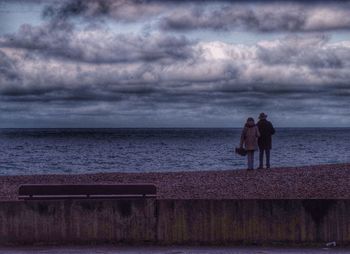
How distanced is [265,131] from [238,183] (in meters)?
4.42

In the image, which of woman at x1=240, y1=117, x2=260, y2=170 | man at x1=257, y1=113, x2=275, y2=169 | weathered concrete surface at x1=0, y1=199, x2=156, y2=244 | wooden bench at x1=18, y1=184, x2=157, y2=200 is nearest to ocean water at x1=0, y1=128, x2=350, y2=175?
man at x1=257, y1=113, x2=275, y2=169

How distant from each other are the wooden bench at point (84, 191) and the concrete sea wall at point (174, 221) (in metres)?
1.24

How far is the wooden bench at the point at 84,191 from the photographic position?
1174 cm

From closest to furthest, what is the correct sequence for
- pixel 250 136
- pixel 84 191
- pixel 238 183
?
pixel 84 191 < pixel 238 183 < pixel 250 136

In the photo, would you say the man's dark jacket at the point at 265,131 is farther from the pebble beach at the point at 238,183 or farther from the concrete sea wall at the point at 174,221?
the concrete sea wall at the point at 174,221

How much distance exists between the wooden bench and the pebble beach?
581 cm

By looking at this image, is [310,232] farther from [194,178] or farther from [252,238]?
[194,178]

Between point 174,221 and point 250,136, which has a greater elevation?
point 250,136

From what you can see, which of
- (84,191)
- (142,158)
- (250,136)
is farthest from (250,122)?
(142,158)

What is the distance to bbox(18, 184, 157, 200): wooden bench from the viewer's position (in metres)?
11.7

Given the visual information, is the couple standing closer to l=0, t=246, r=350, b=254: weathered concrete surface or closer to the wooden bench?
the wooden bench

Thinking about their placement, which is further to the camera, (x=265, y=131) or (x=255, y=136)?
(x=265, y=131)

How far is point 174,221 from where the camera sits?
34.2ft

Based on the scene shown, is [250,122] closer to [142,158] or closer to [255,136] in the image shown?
[255,136]
